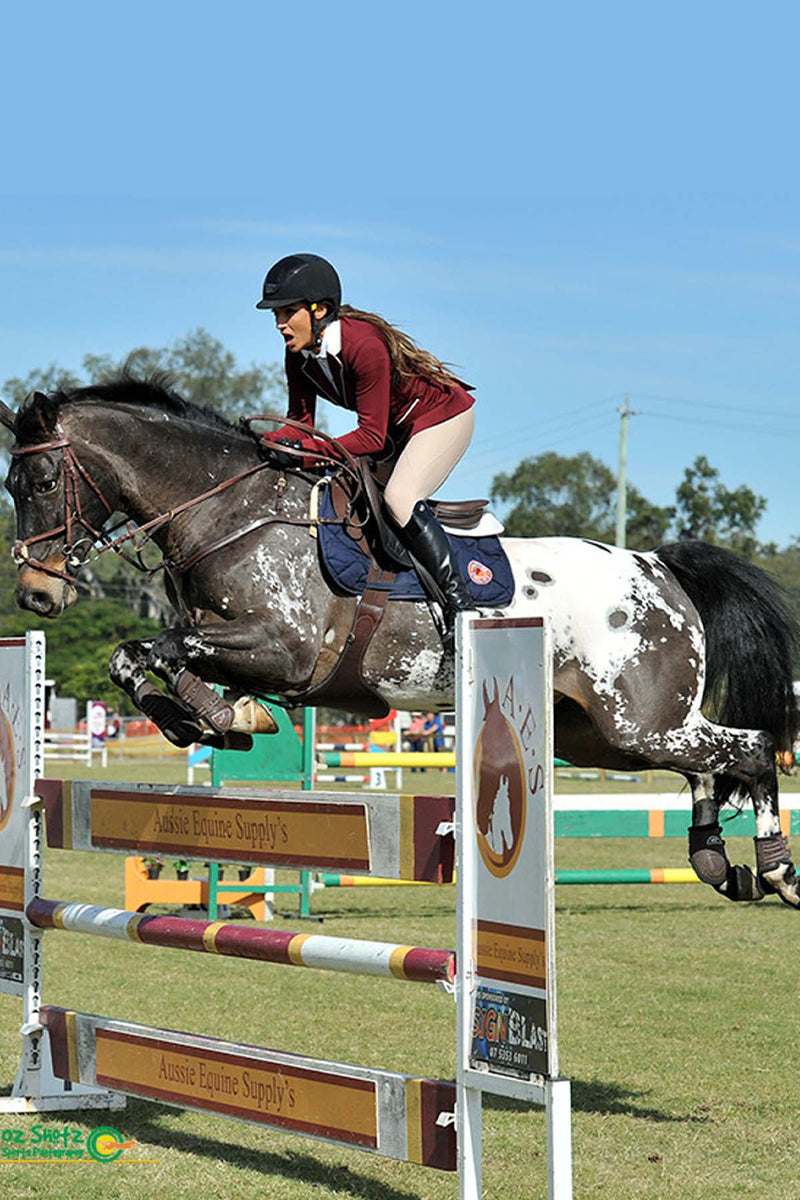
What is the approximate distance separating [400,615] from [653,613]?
3.14 feet

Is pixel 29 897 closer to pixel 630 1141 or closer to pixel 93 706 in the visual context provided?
pixel 630 1141

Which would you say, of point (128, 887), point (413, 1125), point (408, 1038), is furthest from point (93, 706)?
point (413, 1125)

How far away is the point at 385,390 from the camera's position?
4.81 meters

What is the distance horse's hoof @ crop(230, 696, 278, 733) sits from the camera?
15.5 feet

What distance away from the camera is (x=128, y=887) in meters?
9.34

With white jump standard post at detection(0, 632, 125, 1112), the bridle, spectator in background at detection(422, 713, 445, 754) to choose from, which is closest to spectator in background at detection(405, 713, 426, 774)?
spectator in background at detection(422, 713, 445, 754)

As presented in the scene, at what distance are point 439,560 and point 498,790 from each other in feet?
4.59

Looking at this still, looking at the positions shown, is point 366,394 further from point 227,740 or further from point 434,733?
point 434,733

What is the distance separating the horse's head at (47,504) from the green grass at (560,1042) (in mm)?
1717

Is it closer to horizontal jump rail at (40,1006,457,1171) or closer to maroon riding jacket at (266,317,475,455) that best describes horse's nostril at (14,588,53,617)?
maroon riding jacket at (266,317,475,455)

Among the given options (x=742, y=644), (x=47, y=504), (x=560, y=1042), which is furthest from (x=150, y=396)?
(x=560, y=1042)

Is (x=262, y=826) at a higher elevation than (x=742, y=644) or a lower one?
lower

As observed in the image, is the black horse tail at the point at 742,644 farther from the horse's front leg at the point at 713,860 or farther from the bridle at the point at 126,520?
the bridle at the point at 126,520

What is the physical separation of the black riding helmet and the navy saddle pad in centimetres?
61
